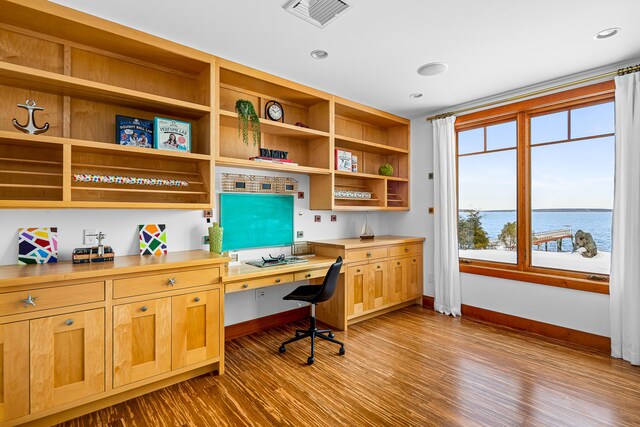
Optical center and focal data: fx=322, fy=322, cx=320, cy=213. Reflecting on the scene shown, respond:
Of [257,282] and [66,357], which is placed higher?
[257,282]

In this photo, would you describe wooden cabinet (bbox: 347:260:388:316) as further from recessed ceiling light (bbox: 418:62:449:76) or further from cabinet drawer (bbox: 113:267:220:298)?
recessed ceiling light (bbox: 418:62:449:76)

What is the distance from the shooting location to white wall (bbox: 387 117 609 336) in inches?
128

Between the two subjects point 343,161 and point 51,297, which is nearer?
point 51,297

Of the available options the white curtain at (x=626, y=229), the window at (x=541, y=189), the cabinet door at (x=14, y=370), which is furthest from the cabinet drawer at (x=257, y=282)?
the white curtain at (x=626, y=229)

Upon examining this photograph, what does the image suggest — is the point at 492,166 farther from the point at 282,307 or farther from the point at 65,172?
the point at 65,172

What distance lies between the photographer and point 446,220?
426cm

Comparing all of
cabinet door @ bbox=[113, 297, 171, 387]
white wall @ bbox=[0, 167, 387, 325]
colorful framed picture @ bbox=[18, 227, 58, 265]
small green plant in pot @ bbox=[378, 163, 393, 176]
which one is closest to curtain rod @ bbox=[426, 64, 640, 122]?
small green plant in pot @ bbox=[378, 163, 393, 176]

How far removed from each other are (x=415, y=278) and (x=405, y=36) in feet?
10.4

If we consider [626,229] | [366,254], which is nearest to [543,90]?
[626,229]

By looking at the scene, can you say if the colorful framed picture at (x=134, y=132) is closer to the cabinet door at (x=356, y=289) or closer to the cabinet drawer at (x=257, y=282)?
the cabinet drawer at (x=257, y=282)

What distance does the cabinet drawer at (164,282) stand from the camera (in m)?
2.21

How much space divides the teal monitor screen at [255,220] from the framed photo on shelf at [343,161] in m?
0.72

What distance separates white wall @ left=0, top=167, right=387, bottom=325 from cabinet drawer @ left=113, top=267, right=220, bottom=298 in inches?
24.2

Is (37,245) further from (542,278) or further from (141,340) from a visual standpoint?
(542,278)
